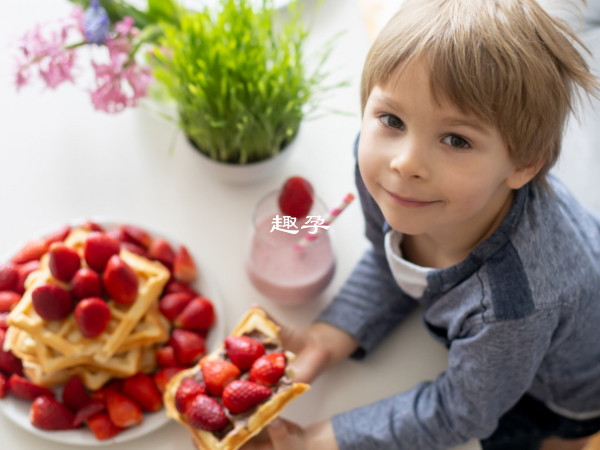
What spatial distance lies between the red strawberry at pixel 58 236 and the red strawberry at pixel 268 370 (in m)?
0.39

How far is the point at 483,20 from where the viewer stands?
0.64 m

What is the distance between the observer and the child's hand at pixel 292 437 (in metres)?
0.86

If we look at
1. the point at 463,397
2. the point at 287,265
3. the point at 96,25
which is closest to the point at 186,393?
the point at 287,265

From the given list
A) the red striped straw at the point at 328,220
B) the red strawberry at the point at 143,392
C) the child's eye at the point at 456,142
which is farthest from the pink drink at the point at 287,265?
the child's eye at the point at 456,142

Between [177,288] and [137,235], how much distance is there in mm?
108

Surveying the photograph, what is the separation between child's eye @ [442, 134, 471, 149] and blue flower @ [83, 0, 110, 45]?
2.02 ft

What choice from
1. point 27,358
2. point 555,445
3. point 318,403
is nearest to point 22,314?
point 27,358

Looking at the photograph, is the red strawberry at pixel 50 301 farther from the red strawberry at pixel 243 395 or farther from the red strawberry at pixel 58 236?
the red strawberry at pixel 243 395

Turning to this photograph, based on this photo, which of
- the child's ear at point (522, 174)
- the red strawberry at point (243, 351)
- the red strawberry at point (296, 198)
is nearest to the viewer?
the child's ear at point (522, 174)

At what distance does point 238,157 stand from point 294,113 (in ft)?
0.43

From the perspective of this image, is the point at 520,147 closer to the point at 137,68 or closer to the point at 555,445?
the point at 137,68

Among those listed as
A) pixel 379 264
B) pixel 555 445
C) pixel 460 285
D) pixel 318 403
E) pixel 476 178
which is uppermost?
pixel 476 178

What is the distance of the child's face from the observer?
662mm

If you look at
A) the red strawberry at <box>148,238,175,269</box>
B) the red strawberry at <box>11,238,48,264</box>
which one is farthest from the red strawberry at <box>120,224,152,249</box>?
the red strawberry at <box>11,238,48,264</box>
